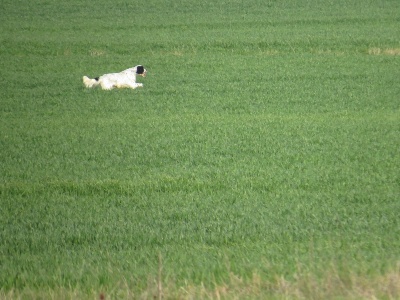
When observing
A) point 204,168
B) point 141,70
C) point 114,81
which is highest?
point 141,70

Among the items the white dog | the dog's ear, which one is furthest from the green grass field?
the dog's ear

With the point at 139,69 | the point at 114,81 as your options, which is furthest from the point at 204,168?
the point at 139,69

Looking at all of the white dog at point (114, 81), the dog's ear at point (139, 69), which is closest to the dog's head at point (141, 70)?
the dog's ear at point (139, 69)

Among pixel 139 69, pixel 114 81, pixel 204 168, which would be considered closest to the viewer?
pixel 204 168

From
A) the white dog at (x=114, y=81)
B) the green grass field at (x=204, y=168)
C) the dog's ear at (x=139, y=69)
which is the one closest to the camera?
the green grass field at (x=204, y=168)

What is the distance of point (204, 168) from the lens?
11234mm

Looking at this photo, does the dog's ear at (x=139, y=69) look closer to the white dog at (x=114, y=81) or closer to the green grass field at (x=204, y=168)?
the white dog at (x=114, y=81)

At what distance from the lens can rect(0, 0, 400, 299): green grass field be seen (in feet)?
20.6

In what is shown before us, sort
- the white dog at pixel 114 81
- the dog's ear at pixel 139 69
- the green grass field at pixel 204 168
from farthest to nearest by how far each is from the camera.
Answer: the dog's ear at pixel 139 69 < the white dog at pixel 114 81 < the green grass field at pixel 204 168

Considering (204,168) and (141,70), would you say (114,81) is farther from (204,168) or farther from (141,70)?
(204,168)

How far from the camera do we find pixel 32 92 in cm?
1830

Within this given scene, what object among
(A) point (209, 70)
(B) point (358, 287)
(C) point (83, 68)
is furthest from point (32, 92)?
(B) point (358, 287)

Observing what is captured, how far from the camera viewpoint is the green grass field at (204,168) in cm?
627

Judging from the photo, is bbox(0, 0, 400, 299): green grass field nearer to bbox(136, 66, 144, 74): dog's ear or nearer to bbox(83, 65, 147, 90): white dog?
bbox(83, 65, 147, 90): white dog
